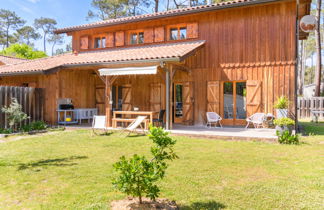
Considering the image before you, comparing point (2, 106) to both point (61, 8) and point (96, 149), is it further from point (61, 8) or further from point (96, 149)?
point (61, 8)

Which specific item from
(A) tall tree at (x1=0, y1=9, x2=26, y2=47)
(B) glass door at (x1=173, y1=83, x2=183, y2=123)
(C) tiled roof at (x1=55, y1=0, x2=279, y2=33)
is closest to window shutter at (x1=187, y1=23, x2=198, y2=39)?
(C) tiled roof at (x1=55, y1=0, x2=279, y2=33)

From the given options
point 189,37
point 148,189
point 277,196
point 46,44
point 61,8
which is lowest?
point 277,196

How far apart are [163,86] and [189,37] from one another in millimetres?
2726

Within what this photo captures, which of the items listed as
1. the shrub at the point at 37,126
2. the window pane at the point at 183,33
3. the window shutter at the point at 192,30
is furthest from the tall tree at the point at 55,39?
the window shutter at the point at 192,30

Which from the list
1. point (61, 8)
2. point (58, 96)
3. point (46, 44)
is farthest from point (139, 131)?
point (46, 44)

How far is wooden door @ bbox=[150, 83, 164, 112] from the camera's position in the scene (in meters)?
13.0

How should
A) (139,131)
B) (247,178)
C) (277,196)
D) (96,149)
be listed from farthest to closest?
(139,131)
(96,149)
(247,178)
(277,196)

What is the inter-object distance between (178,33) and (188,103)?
12.0 feet

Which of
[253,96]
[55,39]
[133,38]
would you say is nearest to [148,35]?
[133,38]

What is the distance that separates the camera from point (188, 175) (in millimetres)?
4773

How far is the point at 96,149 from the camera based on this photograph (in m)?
7.16

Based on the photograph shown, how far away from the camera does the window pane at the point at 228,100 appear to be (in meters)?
11.6

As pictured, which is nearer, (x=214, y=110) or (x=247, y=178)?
(x=247, y=178)

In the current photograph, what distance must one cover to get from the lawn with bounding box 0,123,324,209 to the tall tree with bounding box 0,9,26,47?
4192 centimetres
